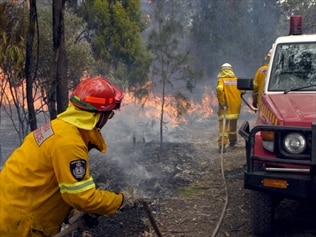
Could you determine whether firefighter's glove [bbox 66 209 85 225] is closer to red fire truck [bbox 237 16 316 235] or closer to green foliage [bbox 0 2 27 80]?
red fire truck [bbox 237 16 316 235]

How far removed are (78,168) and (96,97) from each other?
1.67 ft

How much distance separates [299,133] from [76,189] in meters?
2.39

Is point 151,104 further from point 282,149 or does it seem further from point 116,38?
point 282,149

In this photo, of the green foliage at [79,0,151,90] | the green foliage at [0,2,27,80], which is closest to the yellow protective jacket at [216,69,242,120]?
the green foliage at [79,0,151,90]

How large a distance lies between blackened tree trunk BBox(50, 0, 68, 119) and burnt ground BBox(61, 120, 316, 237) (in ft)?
5.13

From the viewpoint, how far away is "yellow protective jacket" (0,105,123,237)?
3625 mm

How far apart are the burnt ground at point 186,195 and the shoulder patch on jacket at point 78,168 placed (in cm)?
262

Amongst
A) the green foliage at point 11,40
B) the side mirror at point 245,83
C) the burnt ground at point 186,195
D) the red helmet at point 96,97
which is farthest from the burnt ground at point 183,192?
the red helmet at point 96,97

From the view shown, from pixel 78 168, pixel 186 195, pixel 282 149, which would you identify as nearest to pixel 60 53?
pixel 186 195

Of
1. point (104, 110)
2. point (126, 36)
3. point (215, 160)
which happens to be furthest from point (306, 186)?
point (126, 36)

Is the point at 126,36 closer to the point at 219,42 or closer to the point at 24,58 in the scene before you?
the point at 24,58

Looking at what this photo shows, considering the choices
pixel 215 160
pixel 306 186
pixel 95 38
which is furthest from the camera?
pixel 95 38

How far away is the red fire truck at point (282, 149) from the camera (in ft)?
16.7

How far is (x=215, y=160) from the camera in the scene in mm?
11000
